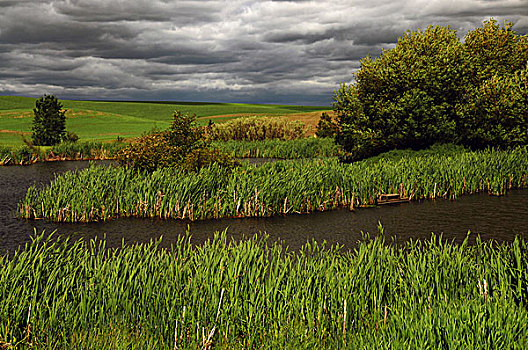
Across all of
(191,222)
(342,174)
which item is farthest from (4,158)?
(342,174)

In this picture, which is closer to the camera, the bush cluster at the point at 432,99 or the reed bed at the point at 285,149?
the bush cluster at the point at 432,99

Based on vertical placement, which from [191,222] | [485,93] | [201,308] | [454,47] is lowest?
[191,222]

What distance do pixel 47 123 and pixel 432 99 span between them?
36.3 metres

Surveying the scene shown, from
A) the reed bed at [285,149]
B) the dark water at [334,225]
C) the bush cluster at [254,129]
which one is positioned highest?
the bush cluster at [254,129]

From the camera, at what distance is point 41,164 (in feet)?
128

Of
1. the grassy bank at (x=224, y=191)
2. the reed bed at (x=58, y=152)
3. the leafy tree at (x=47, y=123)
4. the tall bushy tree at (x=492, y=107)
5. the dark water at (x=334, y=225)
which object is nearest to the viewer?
the dark water at (x=334, y=225)

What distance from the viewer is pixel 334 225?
59.1 ft

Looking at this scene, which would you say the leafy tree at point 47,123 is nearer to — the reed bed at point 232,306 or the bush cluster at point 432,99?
the bush cluster at point 432,99

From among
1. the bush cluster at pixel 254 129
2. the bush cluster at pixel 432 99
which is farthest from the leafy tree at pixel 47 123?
the bush cluster at pixel 432 99

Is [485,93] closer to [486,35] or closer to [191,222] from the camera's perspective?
[486,35]

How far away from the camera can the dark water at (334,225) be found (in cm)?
1620

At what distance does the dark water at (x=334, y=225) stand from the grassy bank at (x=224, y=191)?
2.04ft

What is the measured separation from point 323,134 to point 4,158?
1305 inches

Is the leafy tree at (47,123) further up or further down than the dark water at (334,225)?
further up
